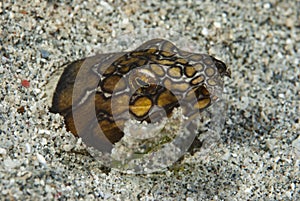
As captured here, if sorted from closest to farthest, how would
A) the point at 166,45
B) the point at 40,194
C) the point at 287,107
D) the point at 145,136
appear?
the point at 40,194
the point at 166,45
the point at 145,136
the point at 287,107

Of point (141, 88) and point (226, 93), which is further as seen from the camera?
point (226, 93)

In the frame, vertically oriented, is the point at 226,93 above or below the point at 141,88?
below

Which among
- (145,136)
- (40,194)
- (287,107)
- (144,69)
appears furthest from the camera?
(287,107)

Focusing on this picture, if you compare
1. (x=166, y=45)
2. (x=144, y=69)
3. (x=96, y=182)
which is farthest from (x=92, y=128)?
(x=166, y=45)

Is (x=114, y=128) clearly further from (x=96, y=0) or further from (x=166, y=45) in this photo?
(x=96, y=0)

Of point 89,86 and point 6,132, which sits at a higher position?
point 89,86

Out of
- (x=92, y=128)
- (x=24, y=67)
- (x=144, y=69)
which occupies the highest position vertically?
(x=144, y=69)

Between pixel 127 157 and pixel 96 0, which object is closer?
pixel 127 157
